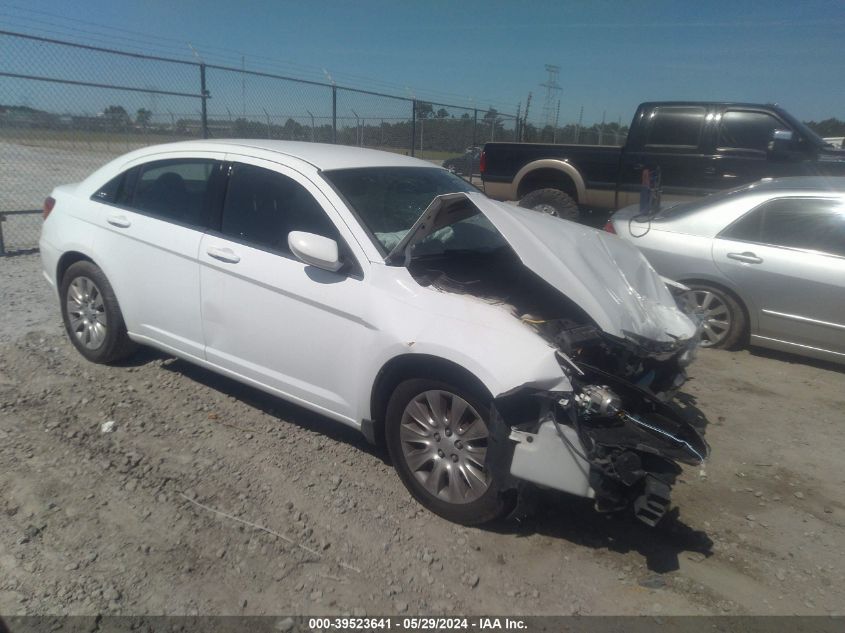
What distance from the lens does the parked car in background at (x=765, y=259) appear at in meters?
5.05

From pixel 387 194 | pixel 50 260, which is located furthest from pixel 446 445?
pixel 50 260

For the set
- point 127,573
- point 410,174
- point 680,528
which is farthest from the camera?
point 410,174

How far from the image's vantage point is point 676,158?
343 inches

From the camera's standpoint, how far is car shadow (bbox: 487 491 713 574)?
3014mm

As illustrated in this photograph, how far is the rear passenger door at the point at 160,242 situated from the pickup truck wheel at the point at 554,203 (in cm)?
648

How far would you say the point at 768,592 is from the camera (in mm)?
2777

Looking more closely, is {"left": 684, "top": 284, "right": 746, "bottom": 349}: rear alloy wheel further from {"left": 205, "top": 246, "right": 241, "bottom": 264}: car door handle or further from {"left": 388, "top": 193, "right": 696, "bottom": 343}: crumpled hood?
{"left": 205, "top": 246, "right": 241, "bottom": 264}: car door handle

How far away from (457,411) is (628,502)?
843 millimetres

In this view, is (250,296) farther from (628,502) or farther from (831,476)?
(831,476)

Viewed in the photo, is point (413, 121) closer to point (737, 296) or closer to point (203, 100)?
point (203, 100)

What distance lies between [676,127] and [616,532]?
7104 mm

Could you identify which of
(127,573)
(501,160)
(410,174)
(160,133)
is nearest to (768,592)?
(127,573)

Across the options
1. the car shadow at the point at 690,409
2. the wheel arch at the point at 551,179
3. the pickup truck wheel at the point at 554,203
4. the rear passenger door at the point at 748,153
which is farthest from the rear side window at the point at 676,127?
the car shadow at the point at 690,409

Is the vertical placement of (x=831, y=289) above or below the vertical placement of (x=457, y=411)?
above
